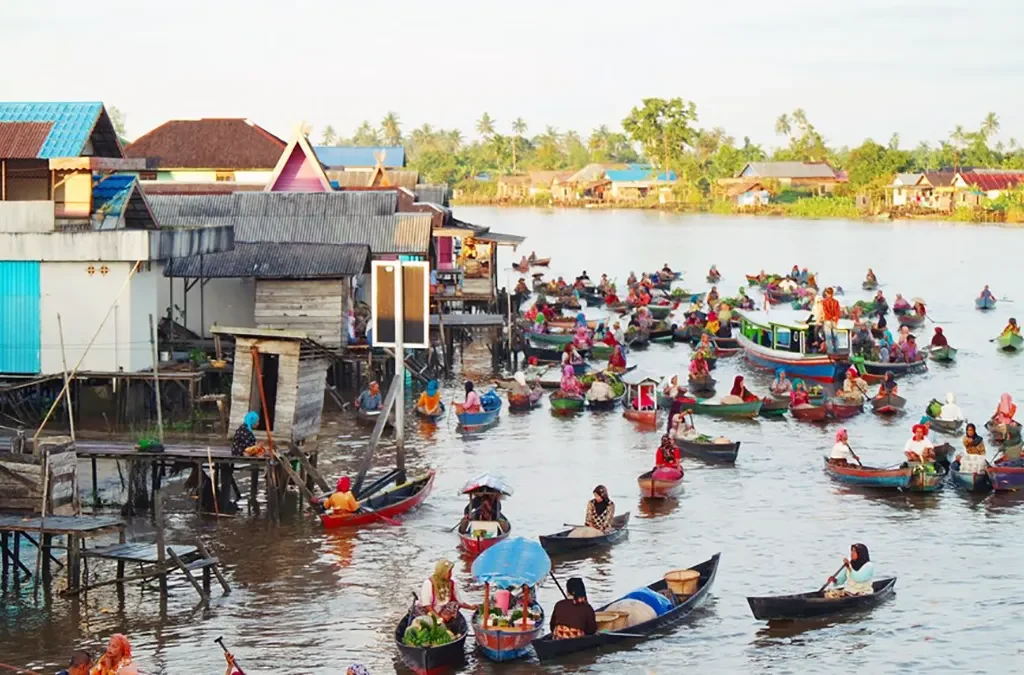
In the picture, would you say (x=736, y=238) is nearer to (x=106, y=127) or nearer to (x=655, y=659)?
(x=106, y=127)

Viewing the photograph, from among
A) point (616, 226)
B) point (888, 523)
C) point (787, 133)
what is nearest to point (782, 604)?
point (888, 523)

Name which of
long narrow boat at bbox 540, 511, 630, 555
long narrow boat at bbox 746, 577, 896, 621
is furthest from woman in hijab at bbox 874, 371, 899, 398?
long narrow boat at bbox 746, 577, 896, 621

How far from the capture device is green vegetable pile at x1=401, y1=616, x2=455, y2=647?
18266 millimetres

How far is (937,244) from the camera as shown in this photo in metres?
104

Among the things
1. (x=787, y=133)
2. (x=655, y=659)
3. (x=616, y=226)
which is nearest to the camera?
(x=655, y=659)

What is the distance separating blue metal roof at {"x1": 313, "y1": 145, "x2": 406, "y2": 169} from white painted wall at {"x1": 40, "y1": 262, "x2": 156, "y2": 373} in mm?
46790

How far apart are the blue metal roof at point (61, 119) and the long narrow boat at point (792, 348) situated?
20171 millimetres

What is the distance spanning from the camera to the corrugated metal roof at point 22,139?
1205 inches

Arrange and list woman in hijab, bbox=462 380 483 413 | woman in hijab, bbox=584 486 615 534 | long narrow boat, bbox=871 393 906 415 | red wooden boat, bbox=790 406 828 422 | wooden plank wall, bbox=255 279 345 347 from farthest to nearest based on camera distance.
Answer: long narrow boat, bbox=871 393 906 415
wooden plank wall, bbox=255 279 345 347
red wooden boat, bbox=790 406 828 422
woman in hijab, bbox=462 380 483 413
woman in hijab, bbox=584 486 615 534

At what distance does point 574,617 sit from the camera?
18688 mm

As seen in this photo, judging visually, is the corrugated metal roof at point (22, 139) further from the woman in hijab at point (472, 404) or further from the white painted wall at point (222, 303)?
the woman in hijab at point (472, 404)

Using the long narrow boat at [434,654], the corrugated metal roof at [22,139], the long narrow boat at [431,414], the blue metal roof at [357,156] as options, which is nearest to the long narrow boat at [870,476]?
the long narrow boat at [431,414]

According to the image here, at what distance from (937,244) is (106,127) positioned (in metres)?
81.0

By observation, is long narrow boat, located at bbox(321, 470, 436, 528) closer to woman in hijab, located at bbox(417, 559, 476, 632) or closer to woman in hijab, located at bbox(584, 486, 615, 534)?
woman in hijab, located at bbox(584, 486, 615, 534)
